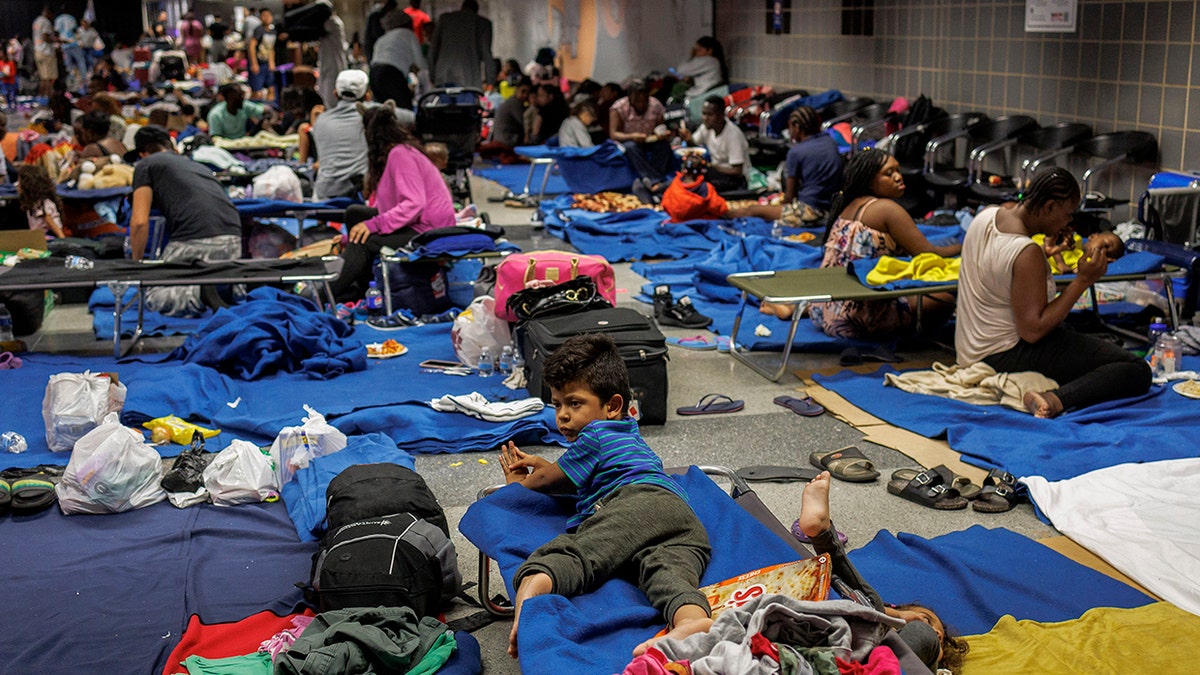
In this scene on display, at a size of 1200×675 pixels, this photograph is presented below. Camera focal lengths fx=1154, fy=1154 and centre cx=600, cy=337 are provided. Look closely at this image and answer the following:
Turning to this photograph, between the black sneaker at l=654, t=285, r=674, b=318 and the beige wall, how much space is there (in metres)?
3.39

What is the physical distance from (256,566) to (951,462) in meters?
2.66

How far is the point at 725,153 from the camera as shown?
10.5 metres

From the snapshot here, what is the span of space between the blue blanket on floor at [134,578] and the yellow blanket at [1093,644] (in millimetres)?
2028

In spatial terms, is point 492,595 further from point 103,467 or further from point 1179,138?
point 1179,138

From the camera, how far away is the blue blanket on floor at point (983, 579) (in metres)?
3.31

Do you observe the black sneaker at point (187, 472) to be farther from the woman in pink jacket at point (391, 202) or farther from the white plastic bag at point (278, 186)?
the white plastic bag at point (278, 186)

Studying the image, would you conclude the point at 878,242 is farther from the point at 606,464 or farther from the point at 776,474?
the point at 606,464

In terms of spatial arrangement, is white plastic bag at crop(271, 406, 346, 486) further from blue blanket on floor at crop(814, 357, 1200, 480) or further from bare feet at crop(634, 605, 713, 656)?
blue blanket on floor at crop(814, 357, 1200, 480)

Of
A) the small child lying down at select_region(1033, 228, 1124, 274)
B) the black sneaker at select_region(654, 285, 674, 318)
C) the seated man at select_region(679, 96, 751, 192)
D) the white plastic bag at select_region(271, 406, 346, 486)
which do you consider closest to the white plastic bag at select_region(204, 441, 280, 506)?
the white plastic bag at select_region(271, 406, 346, 486)

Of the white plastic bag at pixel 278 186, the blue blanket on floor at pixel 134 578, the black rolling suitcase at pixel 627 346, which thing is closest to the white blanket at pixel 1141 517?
the black rolling suitcase at pixel 627 346

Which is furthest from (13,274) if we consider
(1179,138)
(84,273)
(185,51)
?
(185,51)

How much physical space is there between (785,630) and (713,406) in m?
2.86

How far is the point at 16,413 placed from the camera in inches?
207

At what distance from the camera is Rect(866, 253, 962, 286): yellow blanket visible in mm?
5887
